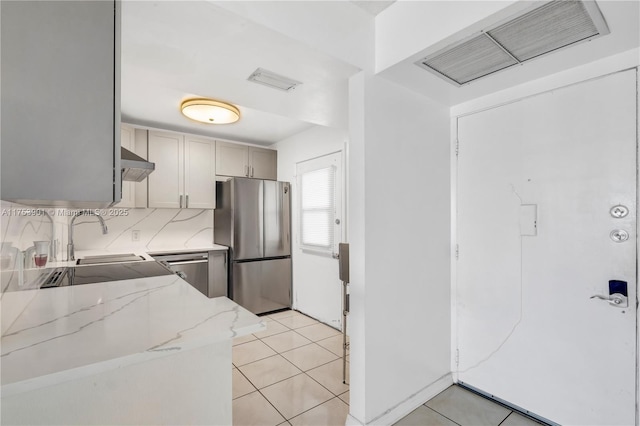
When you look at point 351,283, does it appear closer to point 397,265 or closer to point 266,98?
point 397,265

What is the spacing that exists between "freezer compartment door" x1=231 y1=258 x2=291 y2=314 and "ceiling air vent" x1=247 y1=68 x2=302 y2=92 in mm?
2407

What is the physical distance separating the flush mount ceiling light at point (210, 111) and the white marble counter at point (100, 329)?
5.88 feet

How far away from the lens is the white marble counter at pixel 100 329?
0.74m

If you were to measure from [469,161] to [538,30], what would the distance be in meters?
0.96

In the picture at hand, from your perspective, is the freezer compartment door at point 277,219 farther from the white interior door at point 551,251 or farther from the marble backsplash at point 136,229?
the white interior door at point 551,251

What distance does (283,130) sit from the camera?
388cm

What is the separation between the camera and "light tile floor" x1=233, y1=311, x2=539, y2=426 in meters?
1.93

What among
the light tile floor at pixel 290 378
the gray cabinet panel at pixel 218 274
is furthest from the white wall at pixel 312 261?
the gray cabinet panel at pixel 218 274

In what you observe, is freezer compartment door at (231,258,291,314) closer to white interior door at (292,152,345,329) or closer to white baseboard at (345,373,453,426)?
white interior door at (292,152,345,329)

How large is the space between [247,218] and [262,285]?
88cm

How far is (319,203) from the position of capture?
3.70 m

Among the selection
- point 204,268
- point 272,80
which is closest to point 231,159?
point 204,268

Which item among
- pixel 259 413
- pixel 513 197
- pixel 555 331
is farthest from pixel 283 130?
pixel 555 331

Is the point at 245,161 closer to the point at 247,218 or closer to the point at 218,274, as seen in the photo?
the point at 247,218
